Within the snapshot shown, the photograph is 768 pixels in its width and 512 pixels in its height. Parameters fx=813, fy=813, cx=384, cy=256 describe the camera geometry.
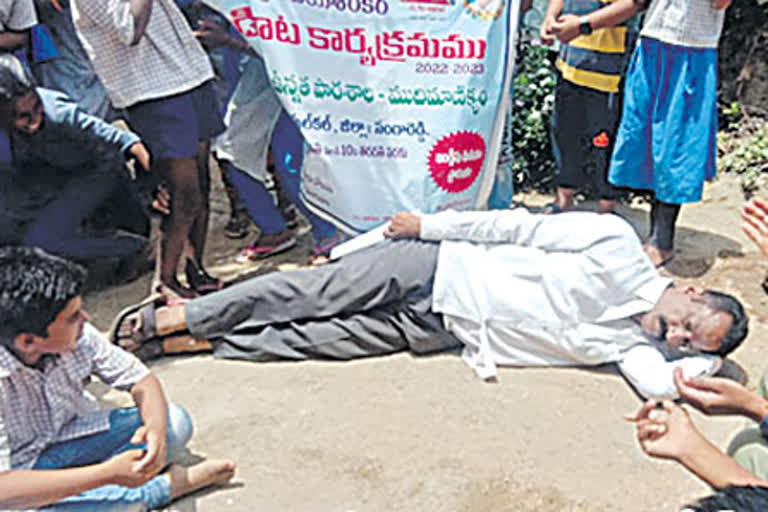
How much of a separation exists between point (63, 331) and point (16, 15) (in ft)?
7.34

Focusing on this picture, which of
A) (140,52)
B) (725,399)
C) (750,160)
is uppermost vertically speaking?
(140,52)

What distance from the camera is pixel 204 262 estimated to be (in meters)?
4.12

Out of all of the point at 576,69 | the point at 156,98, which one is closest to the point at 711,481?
the point at 156,98

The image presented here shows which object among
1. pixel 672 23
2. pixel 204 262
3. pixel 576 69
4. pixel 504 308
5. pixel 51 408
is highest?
pixel 672 23

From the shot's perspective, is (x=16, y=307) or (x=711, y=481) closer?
(x=711, y=481)

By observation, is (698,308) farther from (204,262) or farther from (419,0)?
(204,262)

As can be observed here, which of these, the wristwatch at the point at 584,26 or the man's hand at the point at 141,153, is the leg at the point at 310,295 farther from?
the wristwatch at the point at 584,26

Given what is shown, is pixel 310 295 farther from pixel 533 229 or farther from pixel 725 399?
pixel 725 399

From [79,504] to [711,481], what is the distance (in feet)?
4.98

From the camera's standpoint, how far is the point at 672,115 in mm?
3727

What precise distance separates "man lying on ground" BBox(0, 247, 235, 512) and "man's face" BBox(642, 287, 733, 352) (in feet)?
5.22

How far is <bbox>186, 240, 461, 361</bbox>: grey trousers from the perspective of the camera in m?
3.09

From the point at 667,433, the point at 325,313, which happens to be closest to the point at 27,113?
the point at 325,313

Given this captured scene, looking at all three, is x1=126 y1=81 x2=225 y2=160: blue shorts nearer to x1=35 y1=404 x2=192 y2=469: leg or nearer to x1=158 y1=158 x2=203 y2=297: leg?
x1=158 y1=158 x2=203 y2=297: leg
